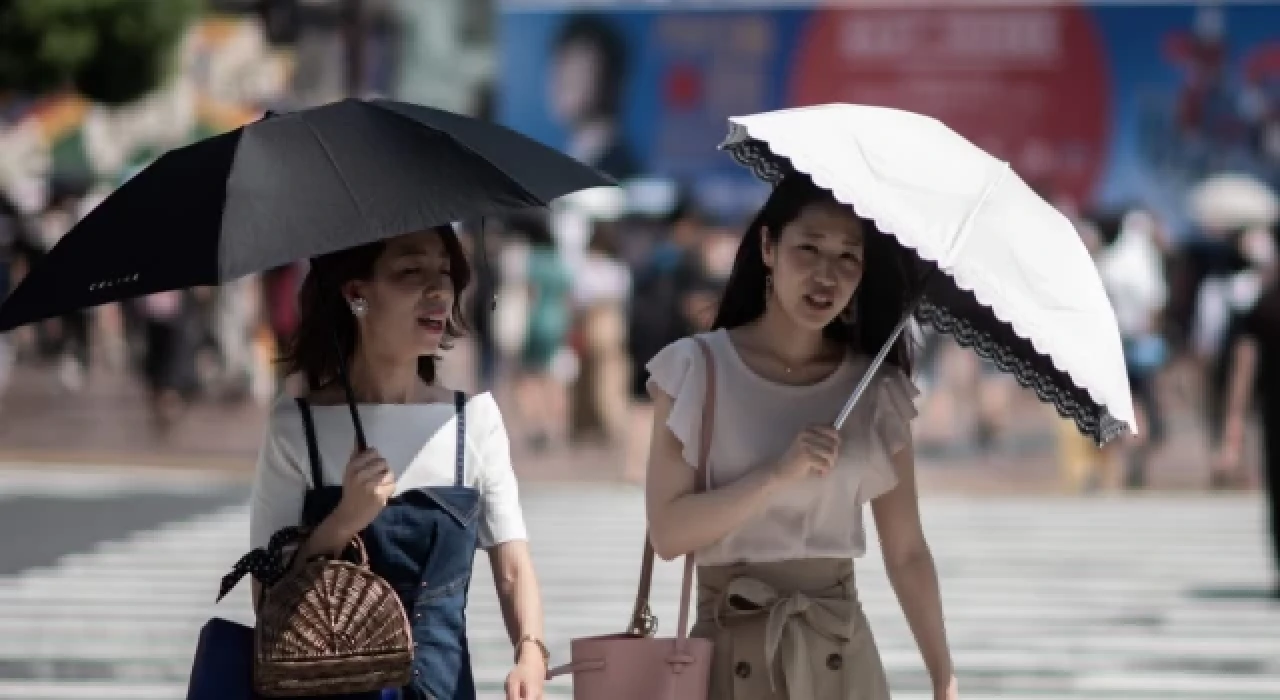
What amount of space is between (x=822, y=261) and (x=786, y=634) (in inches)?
24.5

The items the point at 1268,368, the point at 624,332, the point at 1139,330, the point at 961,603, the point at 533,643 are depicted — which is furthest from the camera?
the point at 624,332

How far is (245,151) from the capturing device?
4.02 m

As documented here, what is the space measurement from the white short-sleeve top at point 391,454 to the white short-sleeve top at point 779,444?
32cm

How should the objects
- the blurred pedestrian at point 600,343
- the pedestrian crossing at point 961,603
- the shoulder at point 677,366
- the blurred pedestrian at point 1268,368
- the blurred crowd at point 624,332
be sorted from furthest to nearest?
the blurred pedestrian at point 600,343, the blurred crowd at point 624,332, the blurred pedestrian at point 1268,368, the pedestrian crossing at point 961,603, the shoulder at point 677,366

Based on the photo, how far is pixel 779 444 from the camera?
4277mm

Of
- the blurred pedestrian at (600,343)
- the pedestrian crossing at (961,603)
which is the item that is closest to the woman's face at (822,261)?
the pedestrian crossing at (961,603)

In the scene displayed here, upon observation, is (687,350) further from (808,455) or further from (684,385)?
(808,455)

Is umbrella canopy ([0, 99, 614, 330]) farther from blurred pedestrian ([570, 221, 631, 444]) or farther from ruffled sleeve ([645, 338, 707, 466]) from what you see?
blurred pedestrian ([570, 221, 631, 444])

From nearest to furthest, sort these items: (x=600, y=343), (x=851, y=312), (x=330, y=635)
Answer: (x=330, y=635), (x=851, y=312), (x=600, y=343)

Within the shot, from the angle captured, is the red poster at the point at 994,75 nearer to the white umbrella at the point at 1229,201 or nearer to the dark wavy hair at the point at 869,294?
the white umbrella at the point at 1229,201

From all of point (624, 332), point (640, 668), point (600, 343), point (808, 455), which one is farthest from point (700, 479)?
point (624, 332)

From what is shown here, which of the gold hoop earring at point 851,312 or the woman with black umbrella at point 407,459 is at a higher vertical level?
the gold hoop earring at point 851,312

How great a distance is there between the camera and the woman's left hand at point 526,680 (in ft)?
13.5

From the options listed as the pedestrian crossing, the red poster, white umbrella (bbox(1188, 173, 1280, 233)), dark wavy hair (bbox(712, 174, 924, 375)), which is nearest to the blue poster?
the red poster
